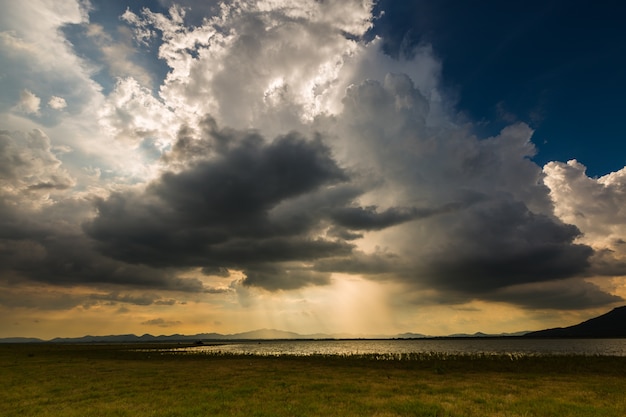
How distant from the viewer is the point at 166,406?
76.0 ft

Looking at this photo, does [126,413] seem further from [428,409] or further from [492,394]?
[492,394]

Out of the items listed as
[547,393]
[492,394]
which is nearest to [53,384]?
[492,394]

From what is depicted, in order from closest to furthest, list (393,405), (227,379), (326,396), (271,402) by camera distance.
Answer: (393,405) → (271,402) → (326,396) → (227,379)

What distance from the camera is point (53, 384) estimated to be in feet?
110

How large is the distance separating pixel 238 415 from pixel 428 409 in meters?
11.0

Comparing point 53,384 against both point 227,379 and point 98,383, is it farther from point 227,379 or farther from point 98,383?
point 227,379

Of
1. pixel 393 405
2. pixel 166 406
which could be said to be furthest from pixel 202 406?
pixel 393 405

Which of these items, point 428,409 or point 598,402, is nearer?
point 428,409


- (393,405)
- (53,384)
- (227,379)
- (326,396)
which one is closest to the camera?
(393,405)

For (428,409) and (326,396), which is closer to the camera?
(428,409)

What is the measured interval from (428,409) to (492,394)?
805cm

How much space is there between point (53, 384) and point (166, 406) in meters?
18.2

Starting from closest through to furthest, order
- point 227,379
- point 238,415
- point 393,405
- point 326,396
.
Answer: point 238,415, point 393,405, point 326,396, point 227,379

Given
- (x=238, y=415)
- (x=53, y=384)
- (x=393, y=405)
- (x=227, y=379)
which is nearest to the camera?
(x=238, y=415)
